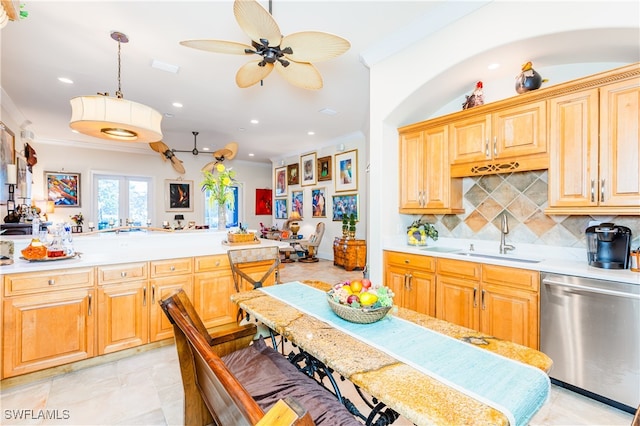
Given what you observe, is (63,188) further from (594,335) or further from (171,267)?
(594,335)

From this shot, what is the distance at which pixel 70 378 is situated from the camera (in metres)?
2.31

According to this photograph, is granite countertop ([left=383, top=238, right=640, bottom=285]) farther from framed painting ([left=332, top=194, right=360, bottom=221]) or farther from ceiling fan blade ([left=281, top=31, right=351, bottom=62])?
framed painting ([left=332, top=194, right=360, bottom=221])

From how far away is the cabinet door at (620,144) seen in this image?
197cm

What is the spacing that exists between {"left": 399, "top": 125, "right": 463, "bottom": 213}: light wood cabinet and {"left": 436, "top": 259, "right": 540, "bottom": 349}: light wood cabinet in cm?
70

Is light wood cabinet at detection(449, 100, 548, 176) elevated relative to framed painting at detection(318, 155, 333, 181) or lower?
lower

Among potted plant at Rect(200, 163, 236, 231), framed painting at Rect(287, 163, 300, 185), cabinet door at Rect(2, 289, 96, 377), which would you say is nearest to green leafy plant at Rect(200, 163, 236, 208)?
potted plant at Rect(200, 163, 236, 231)

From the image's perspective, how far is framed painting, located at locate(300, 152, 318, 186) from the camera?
790cm

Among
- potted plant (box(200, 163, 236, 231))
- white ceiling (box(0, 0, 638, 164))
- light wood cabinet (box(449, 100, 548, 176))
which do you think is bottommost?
potted plant (box(200, 163, 236, 231))

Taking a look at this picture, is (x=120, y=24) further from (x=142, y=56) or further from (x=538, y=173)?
(x=538, y=173)

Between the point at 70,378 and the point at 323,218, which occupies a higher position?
the point at 323,218

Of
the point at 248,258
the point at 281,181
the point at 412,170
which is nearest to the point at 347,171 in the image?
the point at 281,181

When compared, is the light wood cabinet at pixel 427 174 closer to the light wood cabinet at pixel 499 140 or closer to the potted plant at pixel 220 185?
the light wood cabinet at pixel 499 140

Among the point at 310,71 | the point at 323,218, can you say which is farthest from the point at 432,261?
the point at 323,218

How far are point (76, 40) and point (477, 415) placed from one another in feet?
13.7
